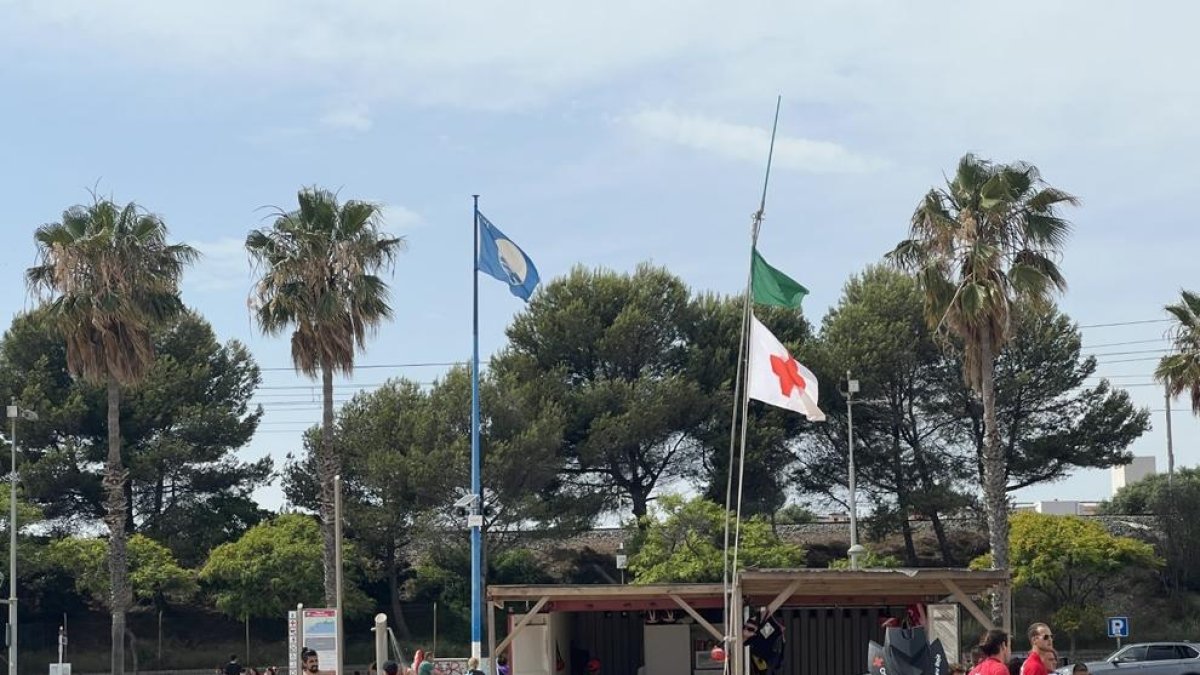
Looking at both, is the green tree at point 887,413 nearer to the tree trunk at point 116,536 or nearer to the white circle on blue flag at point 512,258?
the tree trunk at point 116,536

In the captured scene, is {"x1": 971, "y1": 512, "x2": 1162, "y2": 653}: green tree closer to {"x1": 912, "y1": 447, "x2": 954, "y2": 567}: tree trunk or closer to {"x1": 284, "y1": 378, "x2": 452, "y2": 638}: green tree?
{"x1": 912, "y1": 447, "x2": 954, "y2": 567}: tree trunk

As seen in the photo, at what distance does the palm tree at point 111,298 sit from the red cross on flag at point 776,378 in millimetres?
27146

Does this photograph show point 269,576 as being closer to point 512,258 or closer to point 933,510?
point 933,510

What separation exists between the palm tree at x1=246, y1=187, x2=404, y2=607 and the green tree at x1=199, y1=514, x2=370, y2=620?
11.3 metres

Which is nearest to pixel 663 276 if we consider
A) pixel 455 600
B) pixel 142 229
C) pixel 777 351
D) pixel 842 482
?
pixel 842 482

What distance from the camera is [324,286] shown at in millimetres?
42281

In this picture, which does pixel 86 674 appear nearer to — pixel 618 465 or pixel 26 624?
pixel 26 624

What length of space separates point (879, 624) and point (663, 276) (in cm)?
3335

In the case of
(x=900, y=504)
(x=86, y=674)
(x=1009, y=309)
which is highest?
(x=1009, y=309)

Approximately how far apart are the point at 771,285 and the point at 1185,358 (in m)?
28.7

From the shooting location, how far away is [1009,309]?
3831 cm

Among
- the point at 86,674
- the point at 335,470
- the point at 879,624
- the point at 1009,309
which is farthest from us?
the point at 86,674

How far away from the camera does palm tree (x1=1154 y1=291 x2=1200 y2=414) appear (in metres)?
45.0

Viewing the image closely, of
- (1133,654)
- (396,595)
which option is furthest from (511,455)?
(1133,654)
